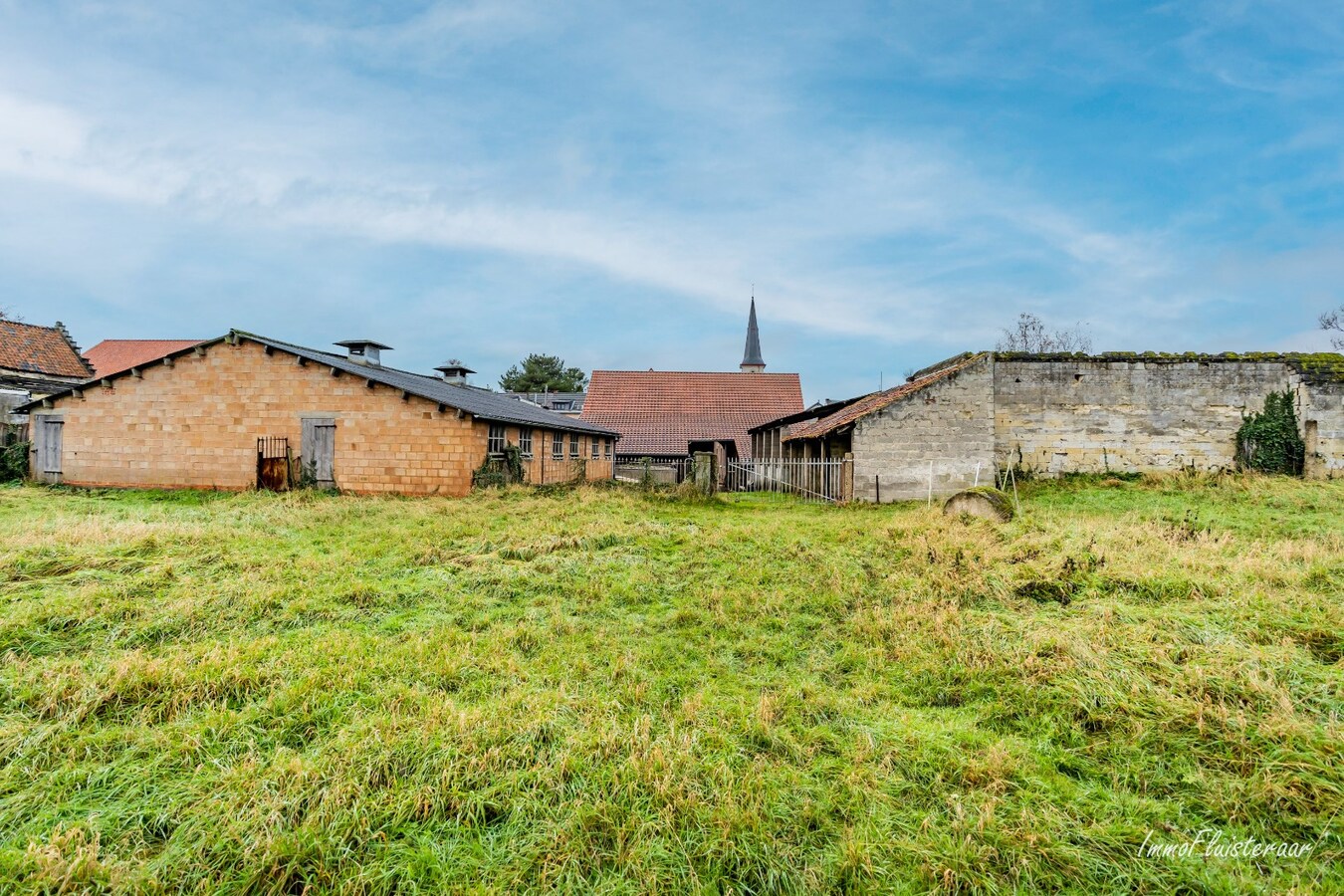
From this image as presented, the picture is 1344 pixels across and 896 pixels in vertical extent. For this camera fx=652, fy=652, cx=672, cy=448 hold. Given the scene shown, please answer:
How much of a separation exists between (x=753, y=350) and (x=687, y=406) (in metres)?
20.5

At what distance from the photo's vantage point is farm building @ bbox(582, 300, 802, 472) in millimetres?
34156

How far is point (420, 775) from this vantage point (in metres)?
3.64

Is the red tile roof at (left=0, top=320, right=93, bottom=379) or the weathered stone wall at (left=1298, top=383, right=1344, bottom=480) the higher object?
the red tile roof at (left=0, top=320, right=93, bottom=379)

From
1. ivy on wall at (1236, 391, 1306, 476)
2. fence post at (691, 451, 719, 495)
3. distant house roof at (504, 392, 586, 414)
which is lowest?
fence post at (691, 451, 719, 495)

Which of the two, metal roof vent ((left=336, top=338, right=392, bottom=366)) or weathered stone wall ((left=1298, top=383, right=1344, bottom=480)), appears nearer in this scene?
weathered stone wall ((left=1298, top=383, right=1344, bottom=480))

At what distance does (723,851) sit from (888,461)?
15.1m

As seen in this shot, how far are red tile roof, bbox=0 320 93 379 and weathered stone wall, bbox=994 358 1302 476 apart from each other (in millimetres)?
36362

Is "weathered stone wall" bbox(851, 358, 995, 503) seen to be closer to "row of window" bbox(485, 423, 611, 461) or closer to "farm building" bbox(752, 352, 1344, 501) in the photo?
"farm building" bbox(752, 352, 1344, 501)

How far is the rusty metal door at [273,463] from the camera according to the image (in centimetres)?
1820

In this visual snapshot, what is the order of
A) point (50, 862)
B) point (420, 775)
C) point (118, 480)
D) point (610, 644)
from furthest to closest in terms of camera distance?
point (118, 480)
point (610, 644)
point (420, 775)
point (50, 862)

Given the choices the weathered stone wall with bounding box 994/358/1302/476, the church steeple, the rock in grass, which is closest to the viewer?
the rock in grass

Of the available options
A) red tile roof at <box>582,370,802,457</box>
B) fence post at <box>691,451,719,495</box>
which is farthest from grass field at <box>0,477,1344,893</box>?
red tile roof at <box>582,370,802,457</box>

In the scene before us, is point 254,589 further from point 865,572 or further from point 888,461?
point 888,461

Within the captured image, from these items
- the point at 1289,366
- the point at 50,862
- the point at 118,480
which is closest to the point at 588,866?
the point at 50,862
